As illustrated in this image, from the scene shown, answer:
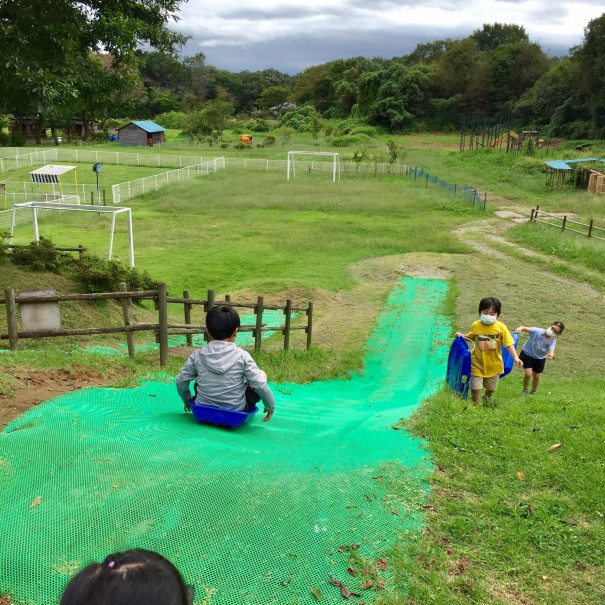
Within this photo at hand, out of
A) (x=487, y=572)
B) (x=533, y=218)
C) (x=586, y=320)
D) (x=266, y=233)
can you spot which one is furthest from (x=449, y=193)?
Answer: (x=487, y=572)

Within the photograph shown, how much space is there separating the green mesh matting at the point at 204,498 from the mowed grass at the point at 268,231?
1044cm

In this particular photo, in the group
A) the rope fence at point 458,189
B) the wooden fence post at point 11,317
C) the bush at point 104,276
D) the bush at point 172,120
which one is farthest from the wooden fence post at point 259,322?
the bush at point 172,120

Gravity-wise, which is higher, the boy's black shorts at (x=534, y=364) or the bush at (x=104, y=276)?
the bush at (x=104, y=276)

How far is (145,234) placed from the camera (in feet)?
72.2

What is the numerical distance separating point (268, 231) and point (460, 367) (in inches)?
673

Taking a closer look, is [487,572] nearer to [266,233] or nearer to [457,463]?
[457,463]

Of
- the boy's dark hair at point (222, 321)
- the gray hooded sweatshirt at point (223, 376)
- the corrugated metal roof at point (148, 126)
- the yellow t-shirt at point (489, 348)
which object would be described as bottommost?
the yellow t-shirt at point (489, 348)

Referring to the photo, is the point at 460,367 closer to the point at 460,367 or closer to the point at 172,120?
the point at 460,367

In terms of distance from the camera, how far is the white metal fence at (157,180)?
102 feet

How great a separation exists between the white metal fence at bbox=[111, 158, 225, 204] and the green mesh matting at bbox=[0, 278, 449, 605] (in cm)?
2586

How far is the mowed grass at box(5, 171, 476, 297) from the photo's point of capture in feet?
55.2

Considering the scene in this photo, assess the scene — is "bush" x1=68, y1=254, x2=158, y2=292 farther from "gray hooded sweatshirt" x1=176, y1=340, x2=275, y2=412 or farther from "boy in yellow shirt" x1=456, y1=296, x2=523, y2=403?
"boy in yellow shirt" x1=456, y1=296, x2=523, y2=403

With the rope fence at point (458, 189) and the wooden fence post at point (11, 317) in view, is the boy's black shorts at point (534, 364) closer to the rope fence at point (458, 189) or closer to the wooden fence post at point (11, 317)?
the wooden fence post at point (11, 317)

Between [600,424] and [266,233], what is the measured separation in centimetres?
1815
